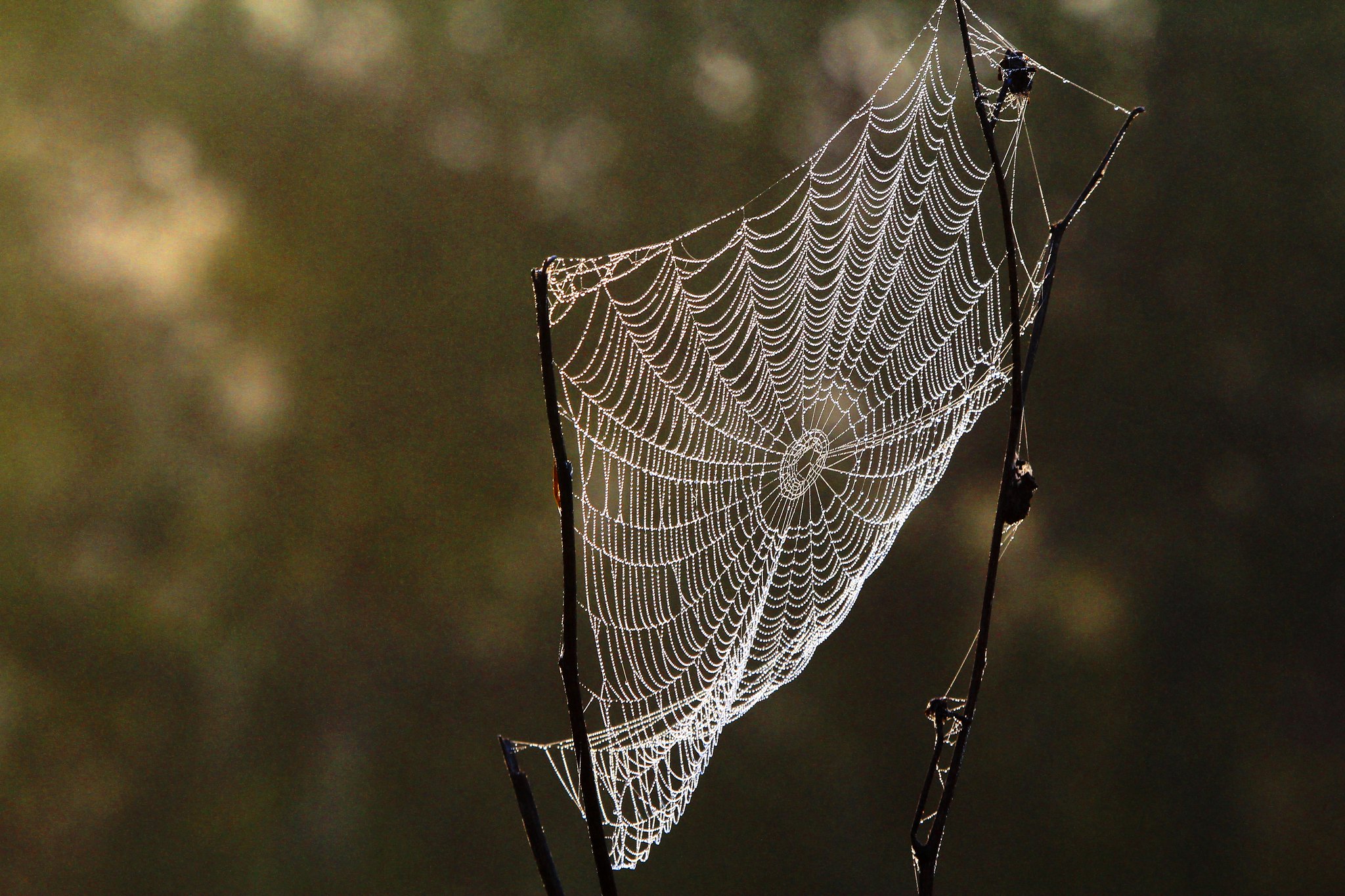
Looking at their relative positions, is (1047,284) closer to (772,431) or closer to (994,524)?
(994,524)

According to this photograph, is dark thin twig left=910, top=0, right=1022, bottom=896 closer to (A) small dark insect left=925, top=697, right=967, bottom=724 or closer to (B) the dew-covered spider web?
(A) small dark insect left=925, top=697, right=967, bottom=724

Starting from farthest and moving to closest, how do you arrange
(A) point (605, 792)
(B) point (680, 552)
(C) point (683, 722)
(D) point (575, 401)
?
(B) point (680, 552) → (D) point (575, 401) → (A) point (605, 792) → (C) point (683, 722)

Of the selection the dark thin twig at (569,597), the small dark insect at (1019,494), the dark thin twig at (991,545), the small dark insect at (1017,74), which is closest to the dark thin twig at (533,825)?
the dark thin twig at (569,597)

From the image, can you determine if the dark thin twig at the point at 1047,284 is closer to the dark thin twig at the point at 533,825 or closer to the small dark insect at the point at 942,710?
the small dark insect at the point at 942,710

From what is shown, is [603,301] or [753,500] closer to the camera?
[753,500]

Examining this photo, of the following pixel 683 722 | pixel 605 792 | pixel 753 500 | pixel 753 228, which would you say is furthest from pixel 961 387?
pixel 753 228

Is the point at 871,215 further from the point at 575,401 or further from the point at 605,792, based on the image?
the point at 605,792

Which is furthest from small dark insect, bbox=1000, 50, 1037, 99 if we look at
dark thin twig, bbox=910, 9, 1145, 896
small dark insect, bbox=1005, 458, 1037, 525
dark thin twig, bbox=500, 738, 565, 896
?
dark thin twig, bbox=500, 738, 565, 896
